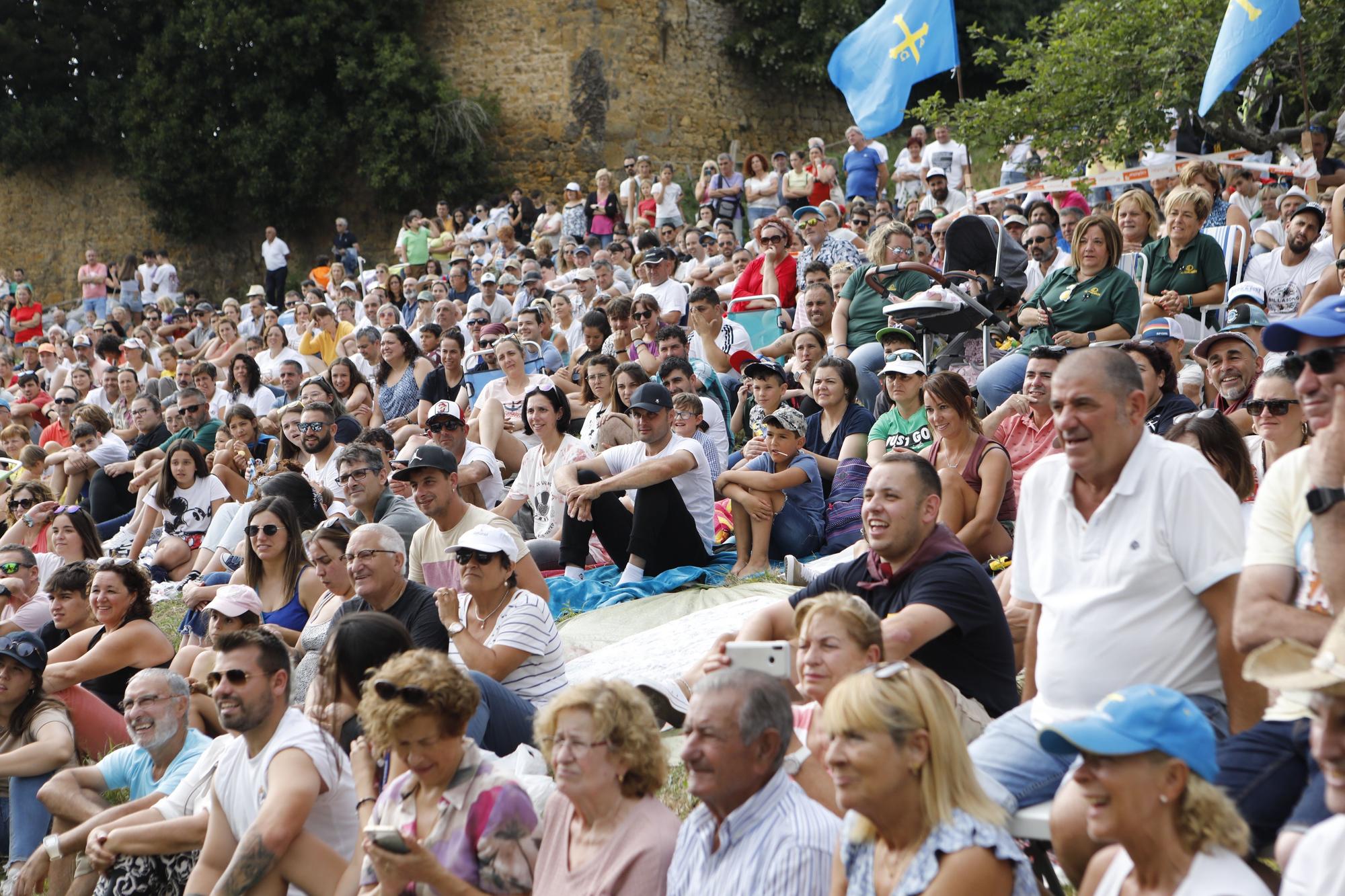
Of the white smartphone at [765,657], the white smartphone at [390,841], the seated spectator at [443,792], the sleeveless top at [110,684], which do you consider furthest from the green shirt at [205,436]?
the white smartphone at [765,657]

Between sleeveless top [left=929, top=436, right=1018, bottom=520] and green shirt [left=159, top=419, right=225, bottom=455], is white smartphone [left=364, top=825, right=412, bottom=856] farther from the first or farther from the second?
green shirt [left=159, top=419, right=225, bottom=455]

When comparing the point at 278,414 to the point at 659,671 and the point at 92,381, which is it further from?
the point at 92,381

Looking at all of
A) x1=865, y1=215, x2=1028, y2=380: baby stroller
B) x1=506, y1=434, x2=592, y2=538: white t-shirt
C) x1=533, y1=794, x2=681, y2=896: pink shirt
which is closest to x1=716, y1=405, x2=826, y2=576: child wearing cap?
x1=865, y1=215, x2=1028, y2=380: baby stroller

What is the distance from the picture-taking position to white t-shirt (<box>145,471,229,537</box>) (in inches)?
396

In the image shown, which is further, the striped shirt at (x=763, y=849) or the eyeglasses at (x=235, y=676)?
the eyeglasses at (x=235, y=676)

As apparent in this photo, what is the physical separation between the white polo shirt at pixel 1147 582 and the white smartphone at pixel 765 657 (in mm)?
687

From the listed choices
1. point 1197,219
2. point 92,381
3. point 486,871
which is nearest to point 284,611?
point 486,871

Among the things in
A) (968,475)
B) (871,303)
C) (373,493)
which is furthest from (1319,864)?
(871,303)

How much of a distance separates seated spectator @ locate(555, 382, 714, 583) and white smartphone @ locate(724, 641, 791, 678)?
3.84 m

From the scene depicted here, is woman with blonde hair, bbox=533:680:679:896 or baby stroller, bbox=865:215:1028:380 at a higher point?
baby stroller, bbox=865:215:1028:380

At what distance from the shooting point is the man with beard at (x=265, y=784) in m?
4.33

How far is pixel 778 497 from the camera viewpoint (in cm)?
755

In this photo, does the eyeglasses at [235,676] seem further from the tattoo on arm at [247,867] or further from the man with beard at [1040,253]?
the man with beard at [1040,253]

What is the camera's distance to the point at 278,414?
10766mm
